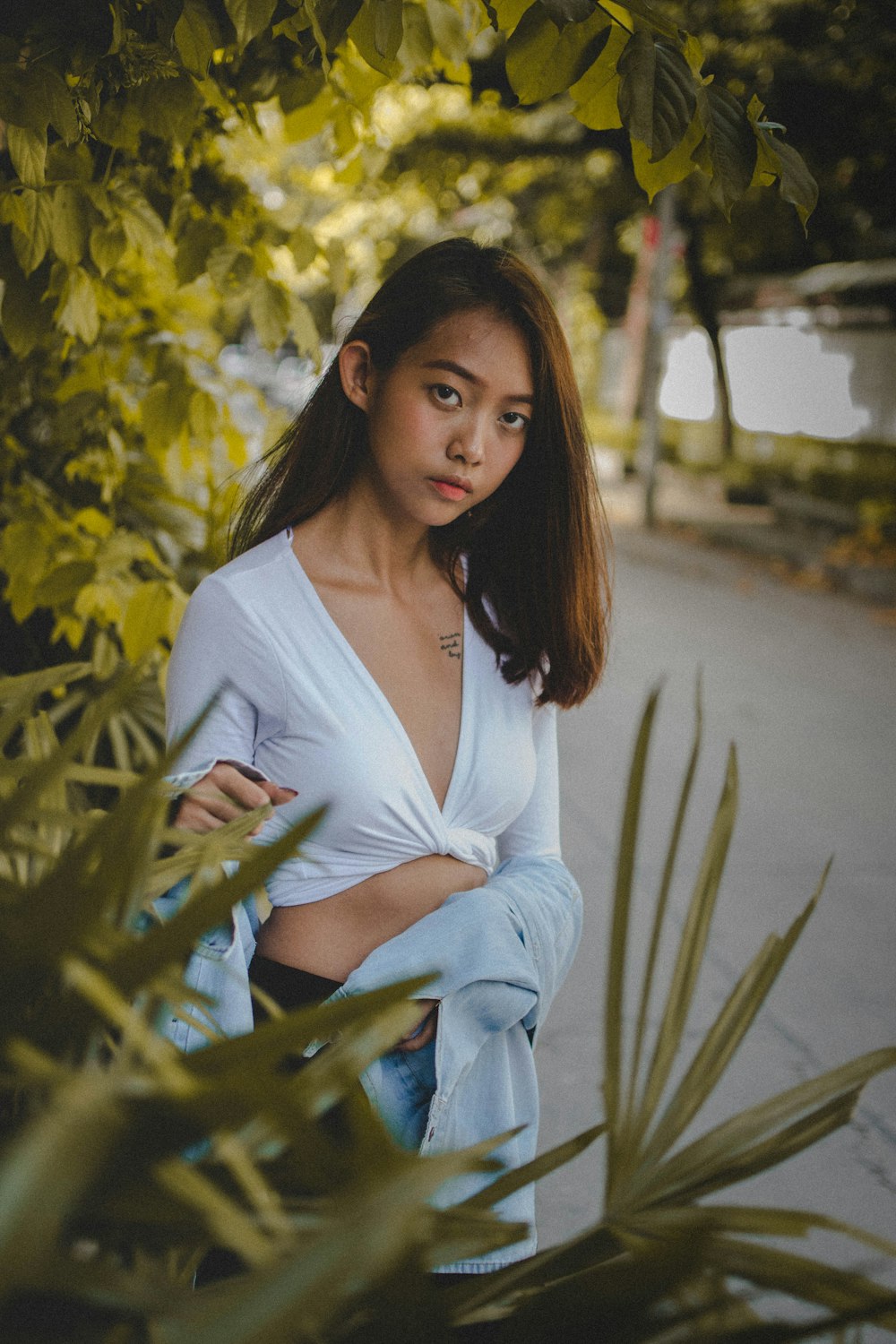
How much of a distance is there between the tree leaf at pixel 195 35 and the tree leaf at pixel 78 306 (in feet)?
1.47

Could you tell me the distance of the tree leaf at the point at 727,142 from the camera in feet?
4.38

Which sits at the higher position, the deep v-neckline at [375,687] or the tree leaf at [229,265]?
the tree leaf at [229,265]

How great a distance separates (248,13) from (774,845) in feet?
14.3

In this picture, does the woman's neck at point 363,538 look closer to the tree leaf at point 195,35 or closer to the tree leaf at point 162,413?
the tree leaf at point 195,35

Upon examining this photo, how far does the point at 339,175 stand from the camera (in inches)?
102

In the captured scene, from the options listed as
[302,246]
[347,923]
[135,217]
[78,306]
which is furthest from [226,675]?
[302,246]

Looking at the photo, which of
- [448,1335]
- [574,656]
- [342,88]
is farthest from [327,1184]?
[342,88]

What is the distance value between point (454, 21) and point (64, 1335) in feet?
6.34

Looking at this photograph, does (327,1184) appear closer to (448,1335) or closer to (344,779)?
(448,1335)

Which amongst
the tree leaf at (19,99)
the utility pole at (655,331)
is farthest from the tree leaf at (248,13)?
the utility pole at (655,331)

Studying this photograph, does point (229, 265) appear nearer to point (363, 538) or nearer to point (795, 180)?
point (363, 538)

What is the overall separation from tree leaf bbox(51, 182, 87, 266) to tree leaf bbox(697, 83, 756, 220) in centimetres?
91

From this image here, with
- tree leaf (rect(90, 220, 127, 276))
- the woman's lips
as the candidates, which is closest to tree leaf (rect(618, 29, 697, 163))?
the woman's lips

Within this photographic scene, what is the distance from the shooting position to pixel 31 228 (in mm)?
1691
